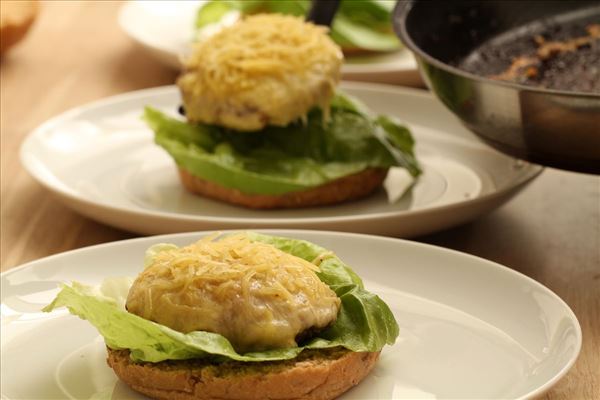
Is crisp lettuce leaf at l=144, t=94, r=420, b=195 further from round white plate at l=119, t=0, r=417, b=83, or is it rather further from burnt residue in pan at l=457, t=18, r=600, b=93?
round white plate at l=119, t=0, r=417, b=83

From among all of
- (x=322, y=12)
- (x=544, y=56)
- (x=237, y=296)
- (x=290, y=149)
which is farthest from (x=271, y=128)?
(x=237, y=296)

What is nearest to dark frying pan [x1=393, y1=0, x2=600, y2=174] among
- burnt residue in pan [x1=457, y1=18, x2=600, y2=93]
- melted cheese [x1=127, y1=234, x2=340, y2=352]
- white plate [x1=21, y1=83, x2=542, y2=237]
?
burnt residue in pan [x1=457, y1=18, x2=600, y2=93]

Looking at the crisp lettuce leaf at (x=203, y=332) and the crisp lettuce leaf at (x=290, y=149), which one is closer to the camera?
the crisp lettuce leaf at (x=203, y=332)

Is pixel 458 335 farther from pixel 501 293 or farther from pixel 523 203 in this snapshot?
pixel 523 203

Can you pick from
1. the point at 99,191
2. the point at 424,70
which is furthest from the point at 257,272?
the point at 99,191

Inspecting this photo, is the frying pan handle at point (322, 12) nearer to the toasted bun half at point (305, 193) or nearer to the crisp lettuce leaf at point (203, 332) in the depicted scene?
the toasted bun half at point (305, 193)

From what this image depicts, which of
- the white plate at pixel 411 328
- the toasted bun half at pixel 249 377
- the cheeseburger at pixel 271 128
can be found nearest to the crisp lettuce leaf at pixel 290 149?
the cheeseburger at pixel 271 128

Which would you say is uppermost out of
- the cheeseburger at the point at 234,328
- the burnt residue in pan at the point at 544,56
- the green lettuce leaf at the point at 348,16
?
the cheeseburger at the point at 234,328
